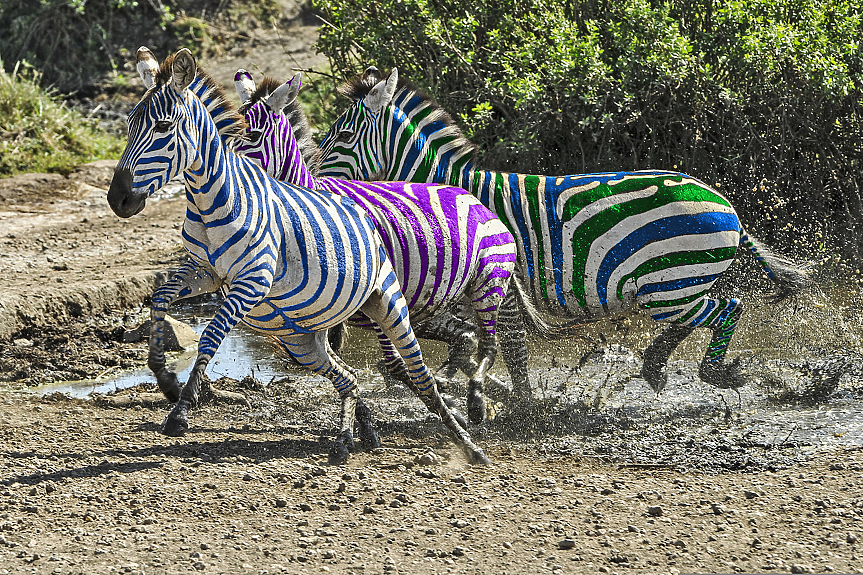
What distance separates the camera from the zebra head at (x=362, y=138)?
652cm

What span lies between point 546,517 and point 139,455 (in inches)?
87.4

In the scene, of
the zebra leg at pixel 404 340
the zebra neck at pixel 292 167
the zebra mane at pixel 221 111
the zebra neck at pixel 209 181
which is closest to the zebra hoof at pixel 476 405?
the zebra leg at pixel 404 340

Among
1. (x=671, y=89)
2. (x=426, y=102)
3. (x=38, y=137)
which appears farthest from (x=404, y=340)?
(x=38, y=137)

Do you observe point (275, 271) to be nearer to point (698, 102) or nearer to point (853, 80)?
point (698, 102)

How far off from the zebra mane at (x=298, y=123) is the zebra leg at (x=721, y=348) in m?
2.66

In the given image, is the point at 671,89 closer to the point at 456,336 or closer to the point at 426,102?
the point at 426,102

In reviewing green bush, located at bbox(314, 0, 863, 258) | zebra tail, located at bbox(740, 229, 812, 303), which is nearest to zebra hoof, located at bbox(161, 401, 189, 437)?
zebra tail, located at bbox(740, 229, 812, 303)

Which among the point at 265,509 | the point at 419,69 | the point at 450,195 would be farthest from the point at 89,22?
the point at 265,509

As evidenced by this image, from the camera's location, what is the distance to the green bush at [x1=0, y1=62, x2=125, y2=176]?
41.3 ft

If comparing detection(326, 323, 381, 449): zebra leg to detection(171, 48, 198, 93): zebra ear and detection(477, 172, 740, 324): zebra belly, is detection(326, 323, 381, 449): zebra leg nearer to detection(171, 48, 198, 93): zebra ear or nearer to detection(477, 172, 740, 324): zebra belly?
detection(477, 172, 740, 324): zebra belly

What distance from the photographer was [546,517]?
4309mm

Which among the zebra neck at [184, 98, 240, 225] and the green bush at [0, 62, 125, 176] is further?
the green bush at [0, 62, 125, 176]

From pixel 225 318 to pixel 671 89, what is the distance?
5156mm

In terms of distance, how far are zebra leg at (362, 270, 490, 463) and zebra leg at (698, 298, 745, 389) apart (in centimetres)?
199
